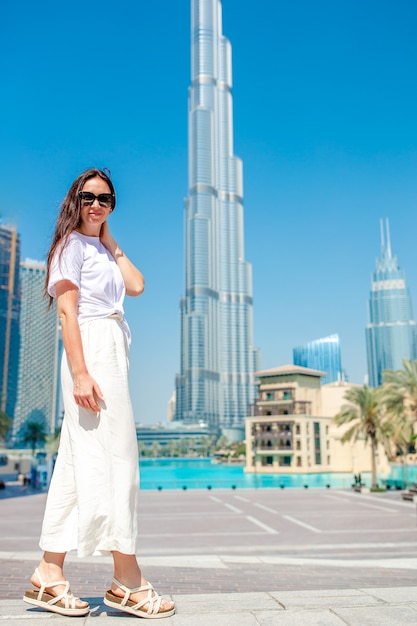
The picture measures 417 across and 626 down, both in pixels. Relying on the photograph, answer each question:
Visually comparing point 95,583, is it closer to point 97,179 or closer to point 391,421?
point 97,179

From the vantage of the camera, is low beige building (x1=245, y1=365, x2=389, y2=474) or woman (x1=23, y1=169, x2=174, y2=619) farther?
low beige building (x1=245, y1=365, x2=389, y2=474)

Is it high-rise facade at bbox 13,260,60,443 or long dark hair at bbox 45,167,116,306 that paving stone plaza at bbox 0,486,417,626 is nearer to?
long dark hair at bbox 45,167,116,306

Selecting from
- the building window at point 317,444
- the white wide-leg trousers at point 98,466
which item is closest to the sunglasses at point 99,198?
the white wide-leg trousers at point 98,466

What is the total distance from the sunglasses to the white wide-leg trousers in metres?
0.69

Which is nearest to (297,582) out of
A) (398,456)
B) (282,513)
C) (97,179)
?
(97,179)

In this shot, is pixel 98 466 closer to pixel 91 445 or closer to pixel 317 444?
pixel 91 445

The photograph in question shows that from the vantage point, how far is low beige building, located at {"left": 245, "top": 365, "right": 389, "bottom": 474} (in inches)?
2734

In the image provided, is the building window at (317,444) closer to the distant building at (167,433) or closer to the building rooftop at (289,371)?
the building rooftop at (289,371)

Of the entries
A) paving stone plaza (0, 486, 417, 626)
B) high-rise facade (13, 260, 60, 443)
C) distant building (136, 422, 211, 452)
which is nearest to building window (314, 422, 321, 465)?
paving stone plaza (0, 486, 417, 626)

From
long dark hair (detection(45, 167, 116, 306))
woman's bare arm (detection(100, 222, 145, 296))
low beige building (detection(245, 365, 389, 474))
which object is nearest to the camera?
long dark hair (detection(45, 167, 116, 306))

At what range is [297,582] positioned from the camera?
558 cm

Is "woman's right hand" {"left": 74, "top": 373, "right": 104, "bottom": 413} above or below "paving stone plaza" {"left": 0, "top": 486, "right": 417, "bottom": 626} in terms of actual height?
above

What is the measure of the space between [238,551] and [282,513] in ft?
30.7

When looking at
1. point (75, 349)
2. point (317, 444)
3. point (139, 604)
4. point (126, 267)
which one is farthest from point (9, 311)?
point (139, 604)
